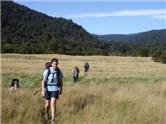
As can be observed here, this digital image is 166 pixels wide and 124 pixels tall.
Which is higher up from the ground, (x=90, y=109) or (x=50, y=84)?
(x=50, y=84)

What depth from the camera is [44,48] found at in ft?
452

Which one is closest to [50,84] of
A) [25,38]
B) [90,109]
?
[90,109]

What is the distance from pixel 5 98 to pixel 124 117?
2.98 m

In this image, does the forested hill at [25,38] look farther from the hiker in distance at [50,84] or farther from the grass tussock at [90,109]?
the hiker in distance at [50,84]

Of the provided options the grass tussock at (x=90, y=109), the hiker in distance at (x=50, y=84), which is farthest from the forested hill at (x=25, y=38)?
the hiker in distance at (x=50, y=84)

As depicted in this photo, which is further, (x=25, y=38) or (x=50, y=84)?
(x=25, y=38)

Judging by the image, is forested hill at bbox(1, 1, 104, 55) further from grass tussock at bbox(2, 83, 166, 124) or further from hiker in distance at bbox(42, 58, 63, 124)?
hiker in distance at bbox(42, 58, 63, 124)

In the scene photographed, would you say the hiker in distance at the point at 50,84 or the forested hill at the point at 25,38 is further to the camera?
the forested hill at the point at 25,38

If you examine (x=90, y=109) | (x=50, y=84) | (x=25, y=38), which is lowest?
(x=90, y=109)

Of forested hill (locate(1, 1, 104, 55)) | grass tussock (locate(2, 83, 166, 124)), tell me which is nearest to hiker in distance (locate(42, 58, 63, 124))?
grass tussock (locate(2, 83, 166, 124))

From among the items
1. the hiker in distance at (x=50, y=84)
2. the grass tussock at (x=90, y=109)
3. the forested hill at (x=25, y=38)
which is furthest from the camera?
the forested hill at (x=25, y=38)

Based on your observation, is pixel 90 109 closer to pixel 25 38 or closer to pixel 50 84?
pixel 50 84

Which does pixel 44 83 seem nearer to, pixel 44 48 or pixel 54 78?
pixel 54 78

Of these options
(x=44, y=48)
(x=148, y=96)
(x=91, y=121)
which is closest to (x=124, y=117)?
(x=91, y=121)
